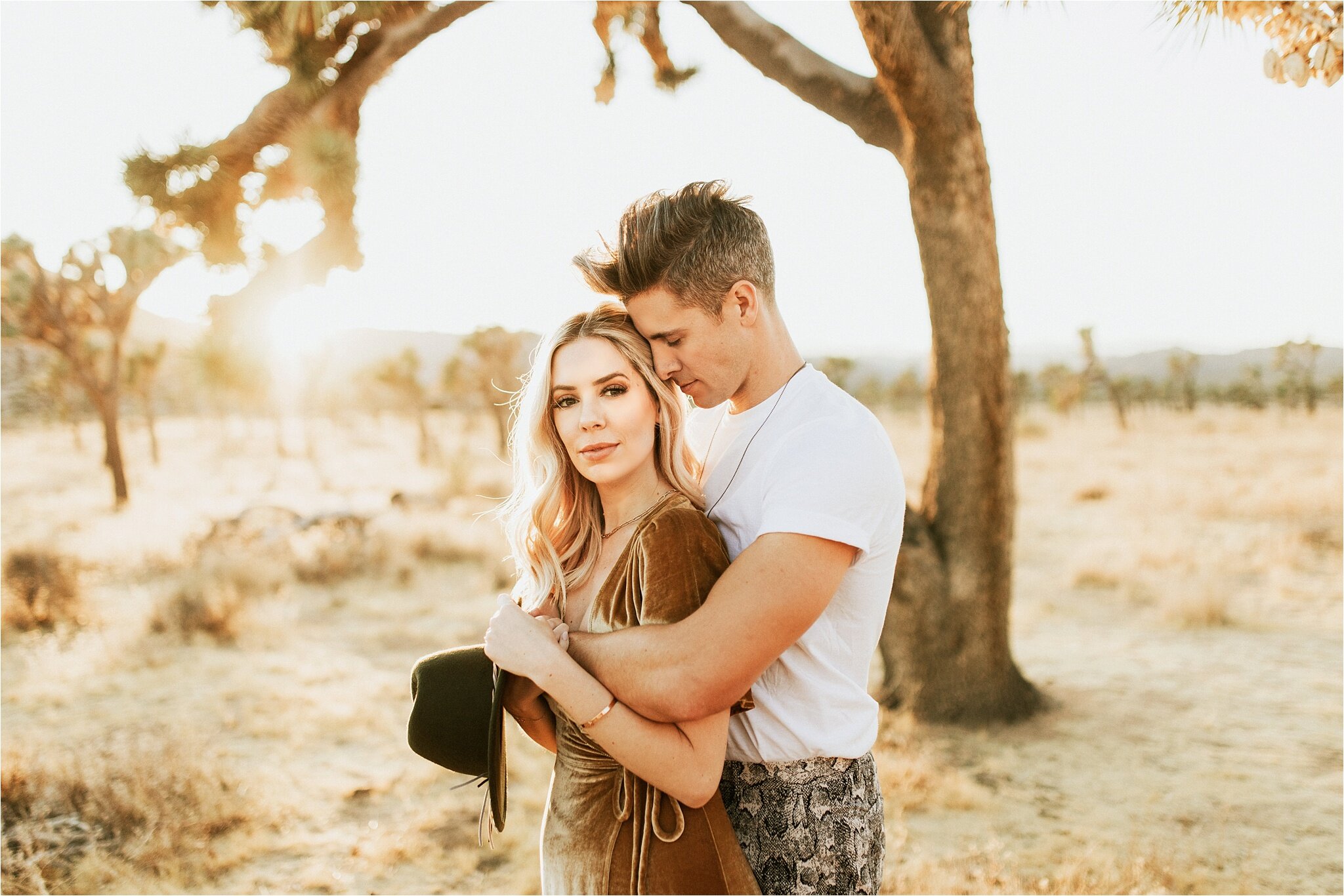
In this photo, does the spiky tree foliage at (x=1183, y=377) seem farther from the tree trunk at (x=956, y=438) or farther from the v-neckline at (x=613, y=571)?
the v-neckline at (x=613, y=571)

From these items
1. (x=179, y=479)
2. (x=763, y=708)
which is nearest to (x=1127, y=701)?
(x=763, y=708)

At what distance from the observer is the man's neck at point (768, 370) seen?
2.07m

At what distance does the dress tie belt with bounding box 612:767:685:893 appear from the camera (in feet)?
5.58

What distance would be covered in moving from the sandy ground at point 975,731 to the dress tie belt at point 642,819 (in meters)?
2.65

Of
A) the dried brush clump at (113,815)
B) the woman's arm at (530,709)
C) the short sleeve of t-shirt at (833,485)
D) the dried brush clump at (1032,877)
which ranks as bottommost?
the dried brush clump at (1032,877)

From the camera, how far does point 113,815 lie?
4.29 m

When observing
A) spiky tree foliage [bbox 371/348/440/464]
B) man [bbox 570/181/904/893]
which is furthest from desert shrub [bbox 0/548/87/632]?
spiky tree foliage [bbox 371/348/440/464]

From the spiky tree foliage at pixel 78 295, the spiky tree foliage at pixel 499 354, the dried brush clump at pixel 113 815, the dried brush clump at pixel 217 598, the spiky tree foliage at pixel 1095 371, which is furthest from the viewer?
the spiky tree foliage at pixel 1095 371

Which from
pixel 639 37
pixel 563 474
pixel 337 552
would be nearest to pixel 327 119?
pixel 639 37

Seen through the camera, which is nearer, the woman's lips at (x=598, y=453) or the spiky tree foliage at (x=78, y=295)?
the woman's lips at (x=598, y=453)

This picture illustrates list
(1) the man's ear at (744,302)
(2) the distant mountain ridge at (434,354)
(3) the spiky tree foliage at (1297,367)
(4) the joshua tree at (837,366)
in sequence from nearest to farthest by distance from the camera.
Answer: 1. (1) the man's ear at (744,302)
2. (3) the spiky tree foliage at (1297,367)
3. (4) the joshua tree at (837,366)
4. (2) the distant mountain ridge at (434,354)

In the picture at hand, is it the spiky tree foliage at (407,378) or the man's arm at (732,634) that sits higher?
the spiky tree foliage at (407,378)

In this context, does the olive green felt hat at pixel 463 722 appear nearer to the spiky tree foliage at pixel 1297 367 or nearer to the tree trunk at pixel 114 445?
the tree trunk at pixel 114 445

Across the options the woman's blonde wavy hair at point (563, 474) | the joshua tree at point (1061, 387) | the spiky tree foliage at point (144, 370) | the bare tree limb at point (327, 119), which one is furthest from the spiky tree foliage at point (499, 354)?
the woman's blonde wavy hair at point (563, 474)
